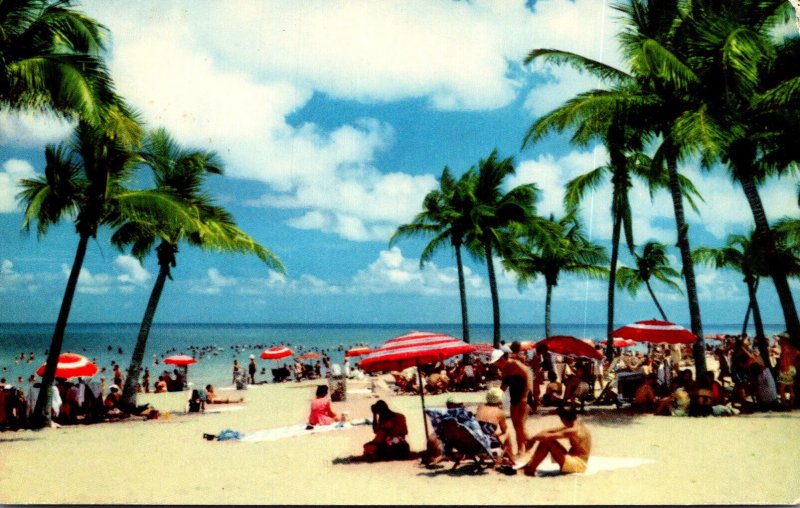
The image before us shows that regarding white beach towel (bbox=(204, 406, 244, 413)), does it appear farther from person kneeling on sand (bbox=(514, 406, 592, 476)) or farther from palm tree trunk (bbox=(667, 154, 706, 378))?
palm tree trunk (bbox=(667, 154, 706, 378))

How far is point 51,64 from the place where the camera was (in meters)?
A: 8.88

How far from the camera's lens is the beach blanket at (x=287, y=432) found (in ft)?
32.1

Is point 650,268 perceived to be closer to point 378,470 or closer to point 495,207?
point 495,207

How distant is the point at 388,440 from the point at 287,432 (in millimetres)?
3509

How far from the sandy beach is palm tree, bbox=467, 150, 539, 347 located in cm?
1281

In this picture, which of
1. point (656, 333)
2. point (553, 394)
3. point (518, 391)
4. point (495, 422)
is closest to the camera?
point (495, 422)

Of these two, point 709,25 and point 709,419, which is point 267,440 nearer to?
point 709,419

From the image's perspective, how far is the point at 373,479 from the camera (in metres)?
6.59

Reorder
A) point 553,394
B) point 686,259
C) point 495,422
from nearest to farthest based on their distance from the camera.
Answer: point 495,422, point 553,394, point 686,259

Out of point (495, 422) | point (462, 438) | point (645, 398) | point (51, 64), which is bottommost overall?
point (645, 398)

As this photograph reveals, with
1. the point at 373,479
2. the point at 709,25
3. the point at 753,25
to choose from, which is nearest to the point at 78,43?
the point at 373,479

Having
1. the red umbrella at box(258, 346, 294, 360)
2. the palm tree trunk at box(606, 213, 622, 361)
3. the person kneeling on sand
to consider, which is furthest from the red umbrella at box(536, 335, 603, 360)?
the red umbrella at box(258, 346, 294, 360)

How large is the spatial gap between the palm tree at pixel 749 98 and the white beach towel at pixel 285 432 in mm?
7944

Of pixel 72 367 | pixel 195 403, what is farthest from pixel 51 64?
pixel 195 403
